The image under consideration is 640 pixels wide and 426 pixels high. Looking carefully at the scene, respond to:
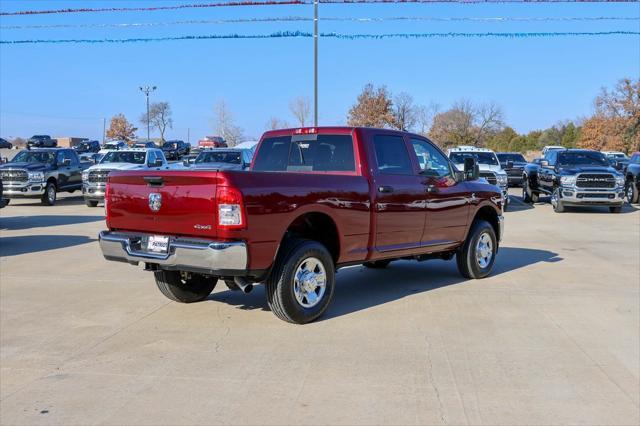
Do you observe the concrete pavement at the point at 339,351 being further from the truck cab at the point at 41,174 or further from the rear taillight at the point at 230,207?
the truck cab at the point at 41,174

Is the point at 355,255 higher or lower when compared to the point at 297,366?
higher

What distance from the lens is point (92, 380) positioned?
15.7 feet

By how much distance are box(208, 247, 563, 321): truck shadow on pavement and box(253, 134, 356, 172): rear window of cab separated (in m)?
1.58

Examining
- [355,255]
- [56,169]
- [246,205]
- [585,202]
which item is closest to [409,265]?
[355,255]

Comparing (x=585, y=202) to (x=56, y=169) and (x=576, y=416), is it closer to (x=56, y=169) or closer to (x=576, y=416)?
(x=576, y=416)

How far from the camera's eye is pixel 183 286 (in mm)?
7219

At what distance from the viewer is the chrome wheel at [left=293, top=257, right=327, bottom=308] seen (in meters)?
6.18

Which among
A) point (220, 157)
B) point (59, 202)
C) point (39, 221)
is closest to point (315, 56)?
point (220, 157)

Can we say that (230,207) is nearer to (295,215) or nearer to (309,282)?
(295,215)

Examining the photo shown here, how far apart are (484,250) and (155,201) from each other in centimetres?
493

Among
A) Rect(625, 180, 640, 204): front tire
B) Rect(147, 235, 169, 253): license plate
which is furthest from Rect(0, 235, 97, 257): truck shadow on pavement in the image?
Rect(625, 180, 640, 204): front tire

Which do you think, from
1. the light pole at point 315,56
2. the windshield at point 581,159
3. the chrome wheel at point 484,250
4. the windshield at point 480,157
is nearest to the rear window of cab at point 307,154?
the chrome wheel at point 484,250

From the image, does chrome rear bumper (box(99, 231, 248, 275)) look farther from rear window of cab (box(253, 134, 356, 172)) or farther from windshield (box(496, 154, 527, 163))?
windshield (box(496, 154, 527, 163))

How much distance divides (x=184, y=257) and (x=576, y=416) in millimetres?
3455
